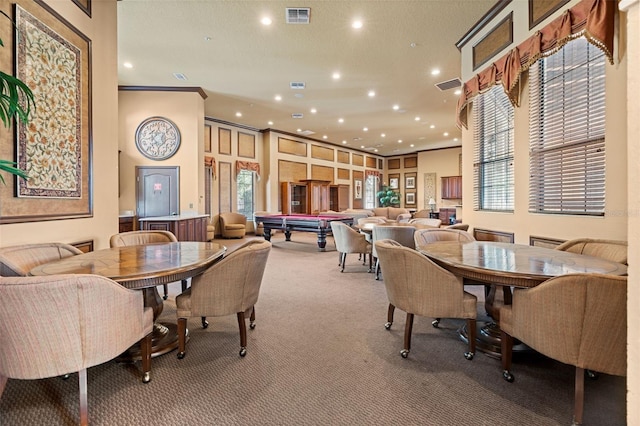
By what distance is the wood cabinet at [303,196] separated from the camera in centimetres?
1041

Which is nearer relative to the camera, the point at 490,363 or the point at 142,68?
the point at 490,363

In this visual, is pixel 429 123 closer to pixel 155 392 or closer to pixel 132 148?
pixel 132 148

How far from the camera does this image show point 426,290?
2.09m

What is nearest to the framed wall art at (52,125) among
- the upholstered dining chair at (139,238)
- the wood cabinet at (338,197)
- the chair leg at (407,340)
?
the upholstered dining chair at (139,238)

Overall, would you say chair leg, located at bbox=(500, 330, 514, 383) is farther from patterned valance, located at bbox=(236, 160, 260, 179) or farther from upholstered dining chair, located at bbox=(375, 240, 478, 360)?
patterned valance, located at bbox=(236, 160, 260, 179)

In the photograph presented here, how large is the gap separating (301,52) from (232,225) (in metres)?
5.30

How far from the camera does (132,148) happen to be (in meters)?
6.54

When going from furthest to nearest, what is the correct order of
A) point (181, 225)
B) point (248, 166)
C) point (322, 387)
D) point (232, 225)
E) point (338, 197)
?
point (338, 197) < point (248, 166) < point (232, 225) < point (181, 225) < point (322, 387)

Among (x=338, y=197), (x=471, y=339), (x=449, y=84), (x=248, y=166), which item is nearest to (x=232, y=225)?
(x=248, y=166)

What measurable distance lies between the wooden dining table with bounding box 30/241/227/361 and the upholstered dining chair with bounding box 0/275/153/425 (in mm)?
228

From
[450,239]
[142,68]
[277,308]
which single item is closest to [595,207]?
[450,239]

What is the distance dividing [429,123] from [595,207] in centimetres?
760

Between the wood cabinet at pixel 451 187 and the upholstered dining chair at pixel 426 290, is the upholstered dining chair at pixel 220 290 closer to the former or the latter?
the upholstered dining chair at pixel 426 290

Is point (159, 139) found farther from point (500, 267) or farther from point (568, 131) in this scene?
point (568, 131)
